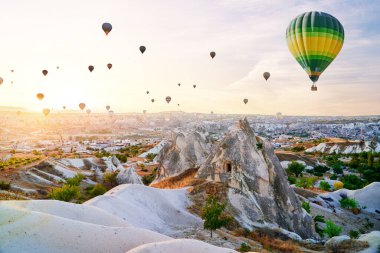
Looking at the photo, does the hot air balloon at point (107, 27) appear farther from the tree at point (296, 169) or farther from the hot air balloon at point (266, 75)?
the tree at point (296, 169)

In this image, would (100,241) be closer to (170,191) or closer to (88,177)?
(170,191)

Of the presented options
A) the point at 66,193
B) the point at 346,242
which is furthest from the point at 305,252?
the point at 66,193

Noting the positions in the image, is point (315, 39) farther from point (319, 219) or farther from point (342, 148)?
point (342, 148)

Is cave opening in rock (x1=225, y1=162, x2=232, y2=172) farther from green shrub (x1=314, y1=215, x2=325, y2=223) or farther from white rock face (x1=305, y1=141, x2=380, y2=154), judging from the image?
white rock face (x1=305, y1=141, x2=380, y2=154)

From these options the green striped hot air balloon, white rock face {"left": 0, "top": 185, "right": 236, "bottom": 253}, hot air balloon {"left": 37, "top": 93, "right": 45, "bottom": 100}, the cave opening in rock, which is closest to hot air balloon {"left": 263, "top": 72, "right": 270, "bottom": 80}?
the green striped hot air balloon

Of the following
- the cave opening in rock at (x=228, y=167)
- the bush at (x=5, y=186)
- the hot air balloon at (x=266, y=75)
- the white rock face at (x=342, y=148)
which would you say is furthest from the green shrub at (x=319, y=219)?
the white rock face at (x=342, y=148)
